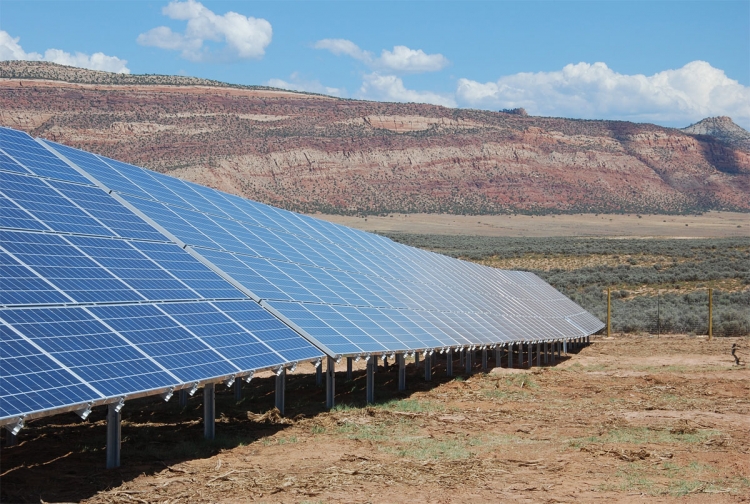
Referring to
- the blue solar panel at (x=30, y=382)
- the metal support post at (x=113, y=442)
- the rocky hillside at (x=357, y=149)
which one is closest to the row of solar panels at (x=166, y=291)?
the blue solar panel at (x=30, y=382)

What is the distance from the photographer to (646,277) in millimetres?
61219

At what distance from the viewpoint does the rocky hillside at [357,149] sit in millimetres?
140250

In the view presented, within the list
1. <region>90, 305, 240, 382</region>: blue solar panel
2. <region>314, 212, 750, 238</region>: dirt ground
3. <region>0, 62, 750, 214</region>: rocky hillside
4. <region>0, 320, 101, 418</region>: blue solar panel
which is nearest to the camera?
<region>0, 320, 101, 418</region>: blue solar panel

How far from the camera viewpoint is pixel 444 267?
111ft

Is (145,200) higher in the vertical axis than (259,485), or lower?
higher

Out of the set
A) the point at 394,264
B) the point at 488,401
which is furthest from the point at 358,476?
the point at 394,264

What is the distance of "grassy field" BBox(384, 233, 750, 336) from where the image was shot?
1809 inches

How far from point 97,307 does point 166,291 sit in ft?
7.08

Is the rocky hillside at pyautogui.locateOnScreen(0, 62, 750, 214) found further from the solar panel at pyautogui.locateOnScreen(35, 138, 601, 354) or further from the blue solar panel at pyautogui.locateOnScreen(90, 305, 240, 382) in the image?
the blue solar panel at pyautogui.locateOnScreen(90, 305, 240, 382)

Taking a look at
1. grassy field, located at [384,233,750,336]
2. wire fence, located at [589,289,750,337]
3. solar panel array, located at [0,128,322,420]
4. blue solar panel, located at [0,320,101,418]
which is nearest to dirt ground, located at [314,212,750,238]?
grassy field, located at [384,233,750,336]

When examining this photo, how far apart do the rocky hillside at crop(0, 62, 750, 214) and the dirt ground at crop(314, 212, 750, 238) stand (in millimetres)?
6588

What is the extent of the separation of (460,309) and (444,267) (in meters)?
6.46

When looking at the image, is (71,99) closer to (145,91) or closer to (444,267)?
(145,91)

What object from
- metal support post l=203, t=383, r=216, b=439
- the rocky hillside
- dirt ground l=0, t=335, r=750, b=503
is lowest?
dirt ground l=0, t=335, r=750, b=503
